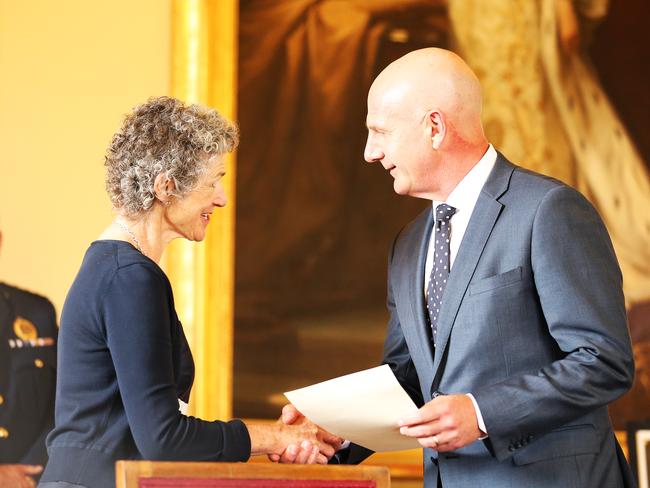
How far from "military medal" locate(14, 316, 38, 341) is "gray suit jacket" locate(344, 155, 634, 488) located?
7.81ft

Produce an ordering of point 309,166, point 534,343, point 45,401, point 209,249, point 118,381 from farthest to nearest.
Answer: point 309,166
point 209,249
point 45,401
point 534,343
point 118,381

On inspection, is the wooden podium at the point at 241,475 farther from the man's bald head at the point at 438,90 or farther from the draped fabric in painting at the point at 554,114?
the draped fabric in painting at the point at 554,114

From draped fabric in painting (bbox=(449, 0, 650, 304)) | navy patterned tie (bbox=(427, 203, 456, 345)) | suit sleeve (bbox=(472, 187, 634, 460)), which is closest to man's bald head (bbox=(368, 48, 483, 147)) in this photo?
navy patterned tie (bbox=(427, 203, 456, 345))

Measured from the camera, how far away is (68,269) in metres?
4.96

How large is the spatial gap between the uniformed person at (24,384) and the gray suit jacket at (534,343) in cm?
225

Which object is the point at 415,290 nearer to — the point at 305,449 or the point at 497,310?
the point at 497,310

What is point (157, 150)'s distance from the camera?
2.68 m

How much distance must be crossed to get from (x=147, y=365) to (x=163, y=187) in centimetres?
52

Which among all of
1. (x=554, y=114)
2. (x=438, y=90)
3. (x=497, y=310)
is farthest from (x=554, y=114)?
(x=497, y=310)

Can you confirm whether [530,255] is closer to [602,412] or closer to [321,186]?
[602,412]

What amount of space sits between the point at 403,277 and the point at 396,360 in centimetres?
26

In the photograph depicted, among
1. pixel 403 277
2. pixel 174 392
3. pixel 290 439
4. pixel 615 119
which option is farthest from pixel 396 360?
pixel 615 119

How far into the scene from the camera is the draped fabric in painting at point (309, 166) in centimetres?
520

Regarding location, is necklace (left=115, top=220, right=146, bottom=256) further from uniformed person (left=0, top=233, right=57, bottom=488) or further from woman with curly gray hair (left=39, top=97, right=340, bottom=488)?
uniformed person (left=0, top=233, right=57, bottom=488)
